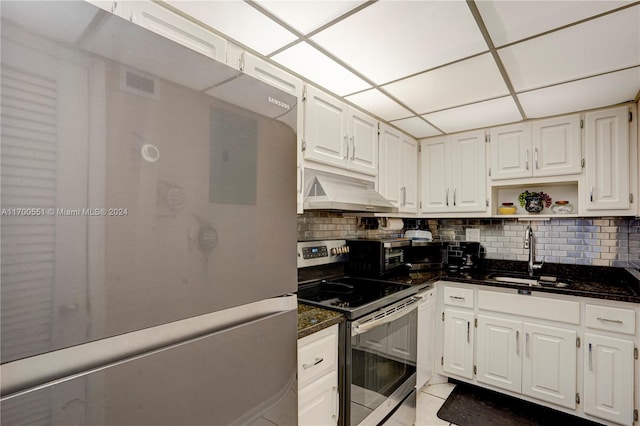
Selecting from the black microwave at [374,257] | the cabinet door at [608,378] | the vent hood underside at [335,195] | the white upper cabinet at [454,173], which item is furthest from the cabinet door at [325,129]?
the cabinet door at [608,378]

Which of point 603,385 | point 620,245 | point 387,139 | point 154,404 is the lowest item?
point 603,385

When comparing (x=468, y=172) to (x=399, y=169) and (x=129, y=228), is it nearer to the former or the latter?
→ (x=399, y=169)

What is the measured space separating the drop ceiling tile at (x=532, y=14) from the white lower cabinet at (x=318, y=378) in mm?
1533

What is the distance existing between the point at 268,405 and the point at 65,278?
0.64 meters

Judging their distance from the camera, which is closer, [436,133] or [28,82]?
[28,82]

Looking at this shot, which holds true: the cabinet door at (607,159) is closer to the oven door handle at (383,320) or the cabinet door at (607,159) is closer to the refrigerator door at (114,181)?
the oven door handle at (383,320)

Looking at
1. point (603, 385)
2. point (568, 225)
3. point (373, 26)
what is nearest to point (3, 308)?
point (373, 26)

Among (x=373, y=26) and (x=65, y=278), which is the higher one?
(x=373, y=26)

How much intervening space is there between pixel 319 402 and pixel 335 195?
108 centimetres

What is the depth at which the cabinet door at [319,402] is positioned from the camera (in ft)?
4.39

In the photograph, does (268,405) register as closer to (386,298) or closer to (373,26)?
(386,298)

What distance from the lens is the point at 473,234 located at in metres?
3.25

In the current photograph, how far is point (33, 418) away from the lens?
521mm

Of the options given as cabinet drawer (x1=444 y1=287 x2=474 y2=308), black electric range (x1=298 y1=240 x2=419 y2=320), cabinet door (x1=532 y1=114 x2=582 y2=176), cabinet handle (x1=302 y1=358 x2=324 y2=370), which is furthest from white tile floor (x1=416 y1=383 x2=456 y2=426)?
cabinet door (x1=532 y1=114 x2=582 y2=176)
